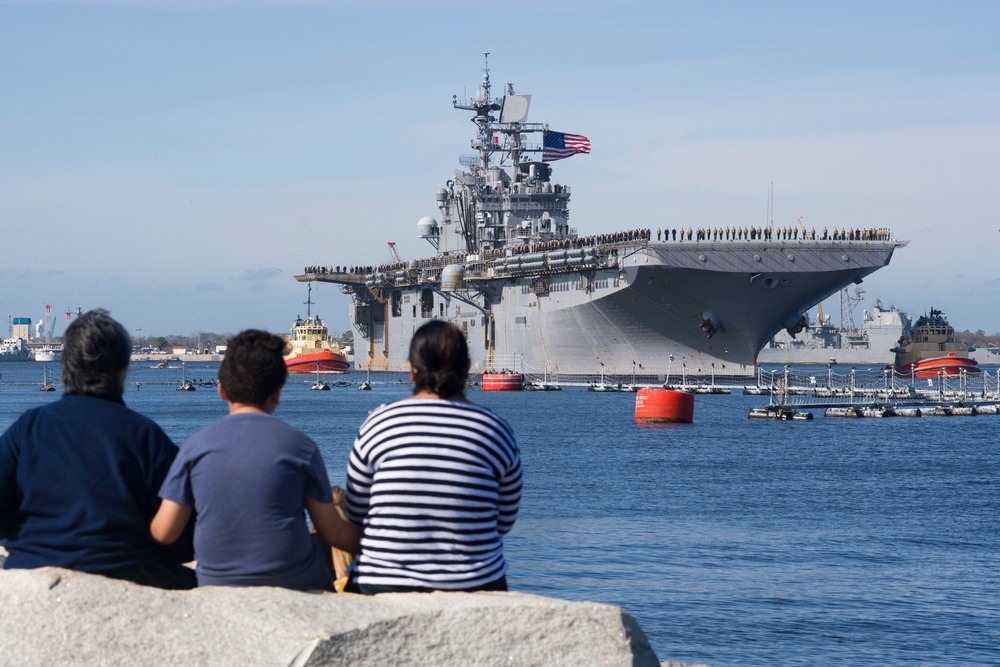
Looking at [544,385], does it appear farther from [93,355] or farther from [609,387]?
[93,355]

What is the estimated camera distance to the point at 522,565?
45.6 feet

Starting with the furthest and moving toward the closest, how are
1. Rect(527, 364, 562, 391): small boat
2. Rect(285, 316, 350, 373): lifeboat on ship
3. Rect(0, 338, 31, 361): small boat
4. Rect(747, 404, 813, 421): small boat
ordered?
Rect(0, 338, 31, 361): small boat < Rect(285, 316, 350, 373): lifeboat on ship < Rect(527, 364, 562, 391): small boat < Rect(747, 404, 813, 421): small boat

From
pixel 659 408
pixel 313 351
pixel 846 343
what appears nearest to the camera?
pixel 659 408

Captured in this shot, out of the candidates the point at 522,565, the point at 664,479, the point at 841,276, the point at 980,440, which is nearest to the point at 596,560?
the point at 522,565

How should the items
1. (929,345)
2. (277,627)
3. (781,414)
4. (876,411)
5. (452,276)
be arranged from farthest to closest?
(929,345)
(452,276)
(876,411)
(781,414)
(277,627)

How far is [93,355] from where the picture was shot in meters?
3.90

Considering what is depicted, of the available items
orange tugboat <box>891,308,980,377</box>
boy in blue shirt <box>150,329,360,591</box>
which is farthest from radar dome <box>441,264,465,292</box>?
boy in blue shirt <box>150,329,360,591</box>

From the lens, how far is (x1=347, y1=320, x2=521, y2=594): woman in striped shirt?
12.2ft

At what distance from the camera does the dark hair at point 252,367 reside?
3.86m

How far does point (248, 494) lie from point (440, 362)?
695 mm

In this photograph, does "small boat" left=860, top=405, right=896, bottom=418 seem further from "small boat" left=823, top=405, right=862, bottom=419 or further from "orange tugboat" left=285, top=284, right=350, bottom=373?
"orange tugboat" left=285, top=284, right=350, bottom=373

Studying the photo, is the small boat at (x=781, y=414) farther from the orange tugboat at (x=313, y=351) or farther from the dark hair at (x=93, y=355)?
the orange tugboat at (x=313, y=351)

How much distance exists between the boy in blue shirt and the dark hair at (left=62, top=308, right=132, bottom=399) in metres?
0.37

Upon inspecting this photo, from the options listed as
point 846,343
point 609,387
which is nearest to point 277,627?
point 609,387
